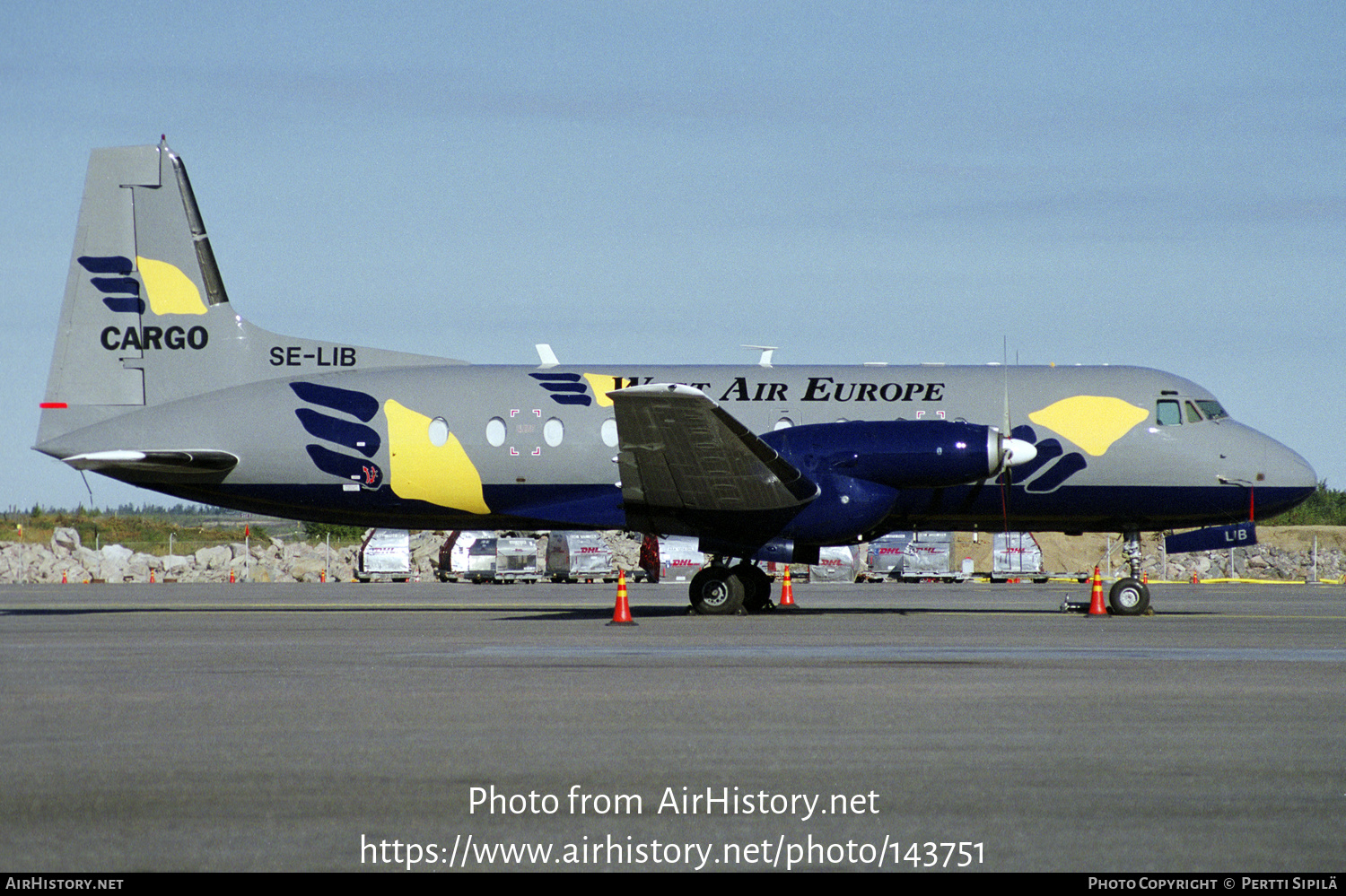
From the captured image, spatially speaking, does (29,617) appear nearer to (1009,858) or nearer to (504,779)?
(504,779)

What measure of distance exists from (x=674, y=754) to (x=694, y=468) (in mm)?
13289

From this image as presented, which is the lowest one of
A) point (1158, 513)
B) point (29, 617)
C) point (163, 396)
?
point (29, 617)

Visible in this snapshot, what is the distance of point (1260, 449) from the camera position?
23094 millimetres

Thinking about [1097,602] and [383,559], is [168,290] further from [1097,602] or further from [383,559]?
[383,559]

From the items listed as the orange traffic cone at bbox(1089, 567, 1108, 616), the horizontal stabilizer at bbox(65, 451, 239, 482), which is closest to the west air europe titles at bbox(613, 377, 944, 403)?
the orange traffic cone at bbox(1089, 567, 1108, 616)

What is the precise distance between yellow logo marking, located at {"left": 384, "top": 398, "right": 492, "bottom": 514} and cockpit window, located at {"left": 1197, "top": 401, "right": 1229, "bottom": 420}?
1220 centimetres

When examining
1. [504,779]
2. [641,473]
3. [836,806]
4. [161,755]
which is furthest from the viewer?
[641,473]

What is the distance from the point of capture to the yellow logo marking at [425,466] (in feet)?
75.2

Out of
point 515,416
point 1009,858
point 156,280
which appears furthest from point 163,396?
point 1009,858

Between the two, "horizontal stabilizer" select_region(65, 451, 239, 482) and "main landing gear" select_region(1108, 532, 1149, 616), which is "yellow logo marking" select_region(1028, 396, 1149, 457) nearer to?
"main landing gear" select_region(1108, 532, 1149, 616)

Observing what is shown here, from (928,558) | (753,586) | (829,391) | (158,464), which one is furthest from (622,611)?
(928,558)

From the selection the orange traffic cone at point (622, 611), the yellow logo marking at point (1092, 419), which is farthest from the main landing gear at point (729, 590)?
the yellow logo marking at point (1092, 419)

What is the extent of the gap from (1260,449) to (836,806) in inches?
754

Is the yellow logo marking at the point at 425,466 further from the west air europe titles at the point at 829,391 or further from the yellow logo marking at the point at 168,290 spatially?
the yellow logo marking at the point at 168,290
